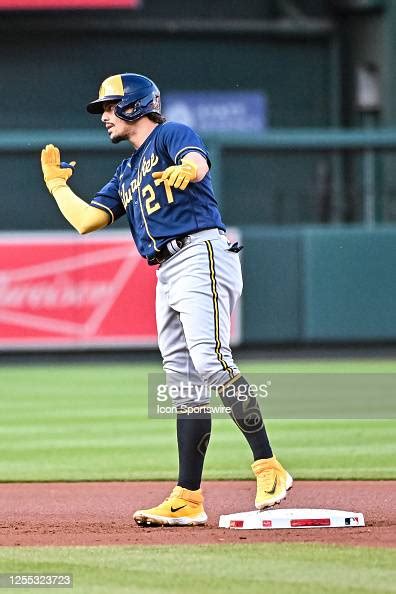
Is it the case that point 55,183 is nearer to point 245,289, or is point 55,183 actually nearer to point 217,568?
point 217,568

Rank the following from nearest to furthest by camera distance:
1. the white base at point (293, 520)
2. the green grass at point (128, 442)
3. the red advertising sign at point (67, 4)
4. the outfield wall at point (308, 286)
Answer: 1. the white base at point (293, 520)
2. the green grass at point (128, 442)
3. the outfield wall at point (308, 286)
4. the red advertising sign at point (67, 4)

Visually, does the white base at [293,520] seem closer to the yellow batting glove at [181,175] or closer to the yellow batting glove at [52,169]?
the yellow batting glove at [181,175]

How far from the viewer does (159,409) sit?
1039 cm

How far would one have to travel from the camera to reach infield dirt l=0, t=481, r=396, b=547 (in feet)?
16.2

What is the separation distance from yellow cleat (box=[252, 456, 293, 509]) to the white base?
6 centimetres

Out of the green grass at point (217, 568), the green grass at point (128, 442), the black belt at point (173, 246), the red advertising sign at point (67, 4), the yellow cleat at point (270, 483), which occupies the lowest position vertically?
the green grass at point (217, 568)

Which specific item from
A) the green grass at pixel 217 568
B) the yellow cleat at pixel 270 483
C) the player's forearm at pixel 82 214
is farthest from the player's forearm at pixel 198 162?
the green grass at pixel 217 568

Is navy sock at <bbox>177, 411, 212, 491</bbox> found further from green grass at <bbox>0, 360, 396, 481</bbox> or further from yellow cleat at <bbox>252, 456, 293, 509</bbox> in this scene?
green grass at <bbox>0, 360, 396, 481</bbox>

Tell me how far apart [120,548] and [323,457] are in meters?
→ 3.32

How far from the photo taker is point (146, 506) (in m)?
6.09

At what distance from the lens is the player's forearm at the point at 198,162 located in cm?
512

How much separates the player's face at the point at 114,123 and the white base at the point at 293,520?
1.62m

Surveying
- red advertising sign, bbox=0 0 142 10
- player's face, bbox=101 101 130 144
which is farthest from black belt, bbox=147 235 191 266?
red advertising sign, bbox=0 0 142 10

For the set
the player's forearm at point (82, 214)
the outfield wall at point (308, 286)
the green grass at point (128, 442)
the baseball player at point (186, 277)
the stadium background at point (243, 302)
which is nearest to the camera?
the stadium background at point (243, 302)
